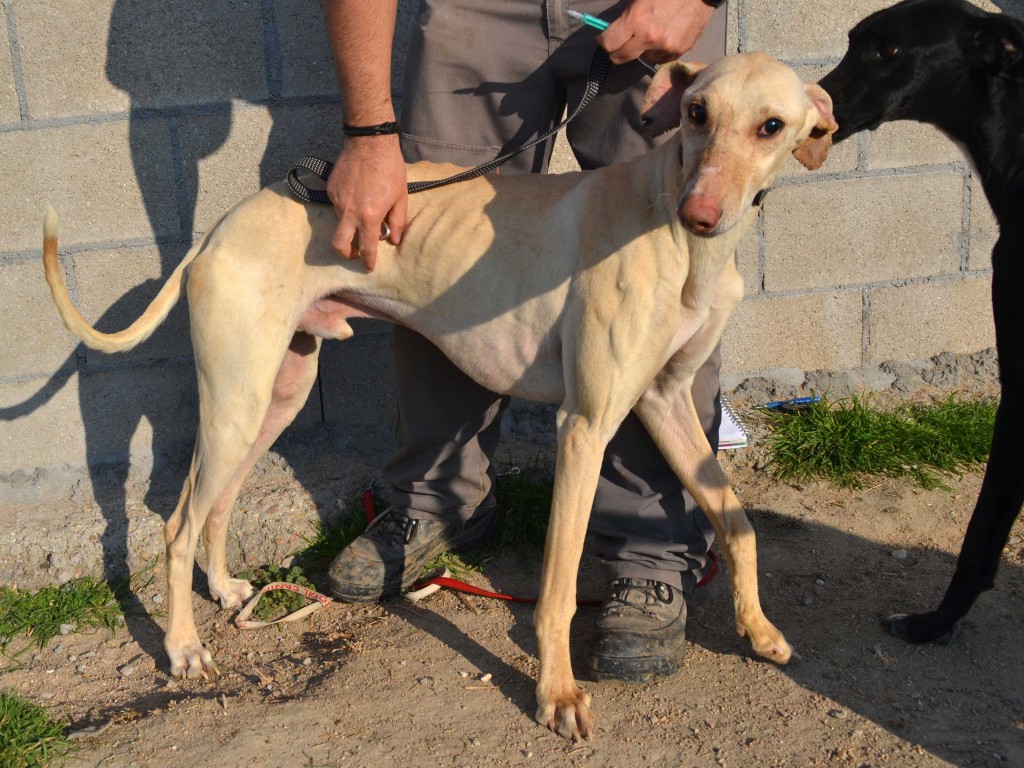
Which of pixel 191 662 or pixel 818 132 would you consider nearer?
pixel 818 132

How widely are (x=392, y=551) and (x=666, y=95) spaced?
1645 mm

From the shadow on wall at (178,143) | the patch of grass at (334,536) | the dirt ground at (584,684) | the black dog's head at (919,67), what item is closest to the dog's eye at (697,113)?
the black dog's head at (919,67)

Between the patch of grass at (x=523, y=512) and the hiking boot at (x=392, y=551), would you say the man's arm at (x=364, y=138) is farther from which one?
the patch of grass at (x=523, y=512)

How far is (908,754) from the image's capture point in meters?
2.41

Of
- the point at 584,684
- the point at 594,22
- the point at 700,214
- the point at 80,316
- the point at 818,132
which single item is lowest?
the point at 584,684

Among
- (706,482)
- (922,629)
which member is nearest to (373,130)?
(706,482)

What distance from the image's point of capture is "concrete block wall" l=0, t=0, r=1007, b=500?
3395 mm

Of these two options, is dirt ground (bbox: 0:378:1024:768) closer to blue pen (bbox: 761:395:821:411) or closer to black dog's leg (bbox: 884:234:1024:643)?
black dog's leg (bbox: 884:234:1024:643)

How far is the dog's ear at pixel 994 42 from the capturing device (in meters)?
2.71

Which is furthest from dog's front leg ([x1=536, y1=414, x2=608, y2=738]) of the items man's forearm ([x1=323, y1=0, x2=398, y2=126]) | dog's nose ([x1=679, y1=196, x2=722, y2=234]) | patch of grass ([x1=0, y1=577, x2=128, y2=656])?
patch of grass ([x1=0, y1=577, x2=128, y2=656])

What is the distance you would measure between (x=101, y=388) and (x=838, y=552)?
2.59 m

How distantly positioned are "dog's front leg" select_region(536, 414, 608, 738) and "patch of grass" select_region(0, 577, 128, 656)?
4.68 feet

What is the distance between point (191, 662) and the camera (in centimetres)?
286

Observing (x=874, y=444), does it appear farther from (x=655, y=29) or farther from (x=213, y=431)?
(x=213, y=431)
